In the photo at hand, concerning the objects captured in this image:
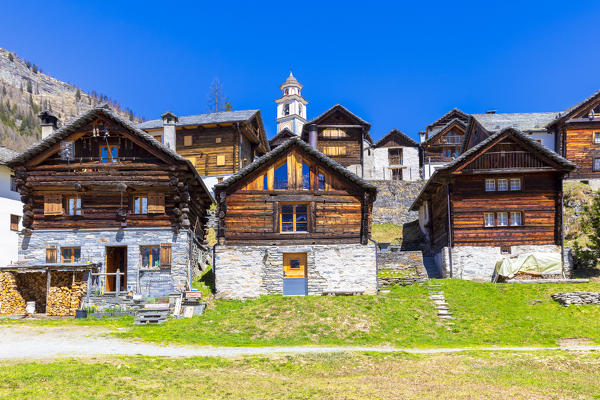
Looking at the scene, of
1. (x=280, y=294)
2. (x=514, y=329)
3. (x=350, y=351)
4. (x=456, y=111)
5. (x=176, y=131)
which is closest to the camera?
(x=350, y=351)

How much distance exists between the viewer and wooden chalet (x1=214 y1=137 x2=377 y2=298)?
29.1m

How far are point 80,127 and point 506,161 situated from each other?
26.5m

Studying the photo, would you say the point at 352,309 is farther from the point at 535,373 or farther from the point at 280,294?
the point at 535,373

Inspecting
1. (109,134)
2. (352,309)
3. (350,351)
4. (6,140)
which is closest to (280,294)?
(352,309)

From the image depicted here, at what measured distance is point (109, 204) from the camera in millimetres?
30297

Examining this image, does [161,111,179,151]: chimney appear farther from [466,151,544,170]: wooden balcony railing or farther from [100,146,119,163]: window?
[466,151,544,170]: wooden balcony railing

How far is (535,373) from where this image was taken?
15375 millimetres

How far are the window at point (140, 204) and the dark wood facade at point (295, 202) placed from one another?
14.2ft

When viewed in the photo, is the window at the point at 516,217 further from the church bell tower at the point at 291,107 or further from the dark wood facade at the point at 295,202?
the church bell tower at the point at 291,107

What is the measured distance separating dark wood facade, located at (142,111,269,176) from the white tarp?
2660cm

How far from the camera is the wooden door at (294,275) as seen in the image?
2920cm

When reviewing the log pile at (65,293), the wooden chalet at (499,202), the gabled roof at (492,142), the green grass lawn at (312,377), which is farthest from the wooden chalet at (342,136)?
the green grass lawn at (312,377)

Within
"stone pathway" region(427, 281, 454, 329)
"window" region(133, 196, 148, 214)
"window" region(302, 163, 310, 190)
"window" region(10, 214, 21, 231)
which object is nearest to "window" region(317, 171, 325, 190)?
"window" region(302, 163, 310, 190)

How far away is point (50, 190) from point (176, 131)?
22.9m
